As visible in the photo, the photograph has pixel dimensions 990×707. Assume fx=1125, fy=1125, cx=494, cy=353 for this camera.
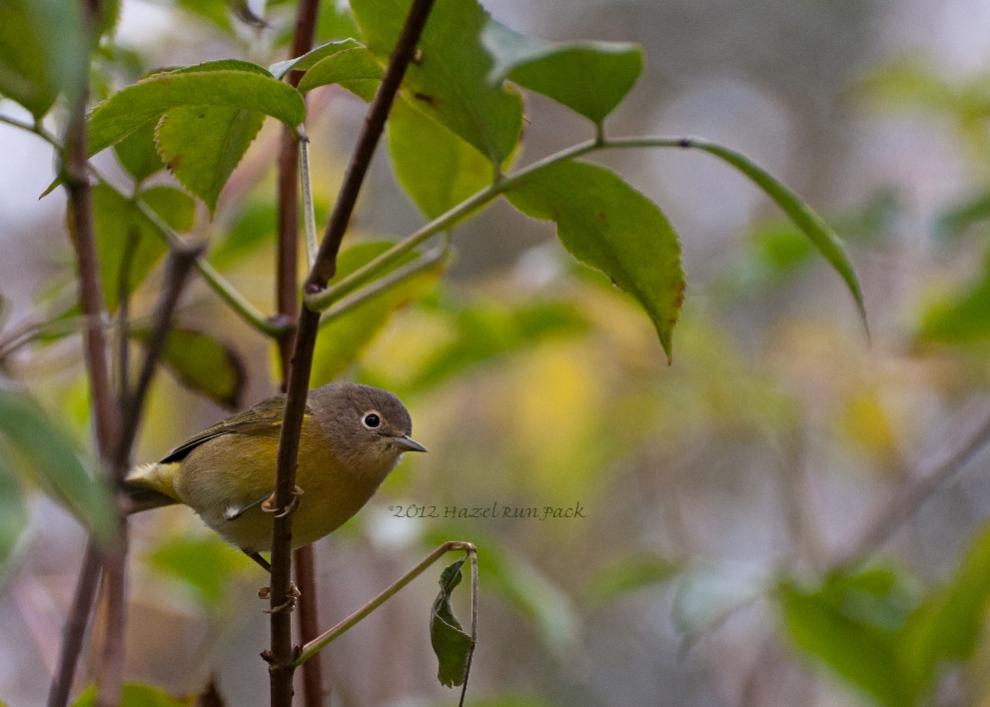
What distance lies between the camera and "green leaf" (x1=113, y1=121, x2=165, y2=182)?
188cm

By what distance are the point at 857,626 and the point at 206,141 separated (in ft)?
6.38

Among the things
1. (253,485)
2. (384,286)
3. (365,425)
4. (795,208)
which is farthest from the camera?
(365,425)

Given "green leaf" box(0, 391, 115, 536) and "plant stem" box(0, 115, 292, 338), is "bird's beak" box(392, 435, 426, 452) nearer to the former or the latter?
"plant stem" box(0, 115, 292, 338)

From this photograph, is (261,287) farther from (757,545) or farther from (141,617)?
(757,545)

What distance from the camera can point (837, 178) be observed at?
10.8 meters

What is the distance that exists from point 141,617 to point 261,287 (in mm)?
4081

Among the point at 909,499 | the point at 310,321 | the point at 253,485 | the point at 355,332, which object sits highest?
Result: the point at 355,332

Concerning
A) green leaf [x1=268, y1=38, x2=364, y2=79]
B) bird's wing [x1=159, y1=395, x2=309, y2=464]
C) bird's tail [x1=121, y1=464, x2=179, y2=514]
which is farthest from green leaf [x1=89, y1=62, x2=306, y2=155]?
bird's tail [x1=121, y1=464, x2=179, y2=514]

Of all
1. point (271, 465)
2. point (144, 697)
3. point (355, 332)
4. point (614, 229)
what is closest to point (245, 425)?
point (271, 465)

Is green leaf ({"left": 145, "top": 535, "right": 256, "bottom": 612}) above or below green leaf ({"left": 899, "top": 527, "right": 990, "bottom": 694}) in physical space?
above

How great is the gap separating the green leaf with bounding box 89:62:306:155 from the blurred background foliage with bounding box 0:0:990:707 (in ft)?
0.67

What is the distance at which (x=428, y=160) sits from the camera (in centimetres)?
202

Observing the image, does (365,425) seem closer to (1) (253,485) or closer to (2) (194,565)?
(1) (253,485)

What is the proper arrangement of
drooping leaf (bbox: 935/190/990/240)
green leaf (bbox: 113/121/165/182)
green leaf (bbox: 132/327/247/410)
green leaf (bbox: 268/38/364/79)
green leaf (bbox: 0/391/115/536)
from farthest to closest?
drooping leaf (bbox: 935/190/990/240), green leaf (bbox: 132/327/247/410), green leaf (bbox: 113/121/165/182), green leaf (bbox: 268/38/364/79), green leaf (bbox: 0/391/115/536)
